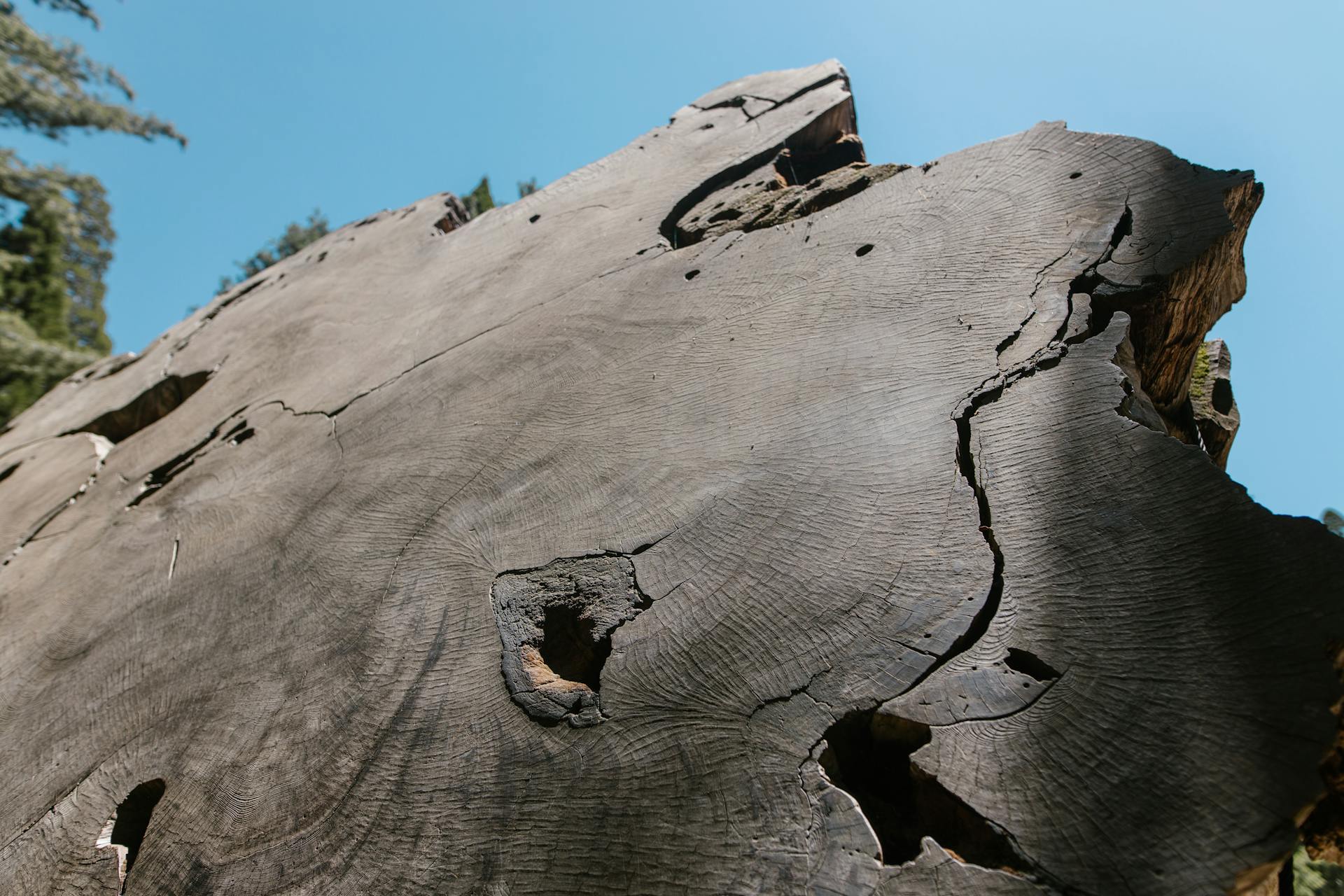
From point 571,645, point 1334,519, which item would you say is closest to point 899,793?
point 571,645

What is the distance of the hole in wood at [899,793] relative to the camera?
0.71 meters

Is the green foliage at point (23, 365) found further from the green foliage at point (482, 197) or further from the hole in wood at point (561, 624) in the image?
the hole in wood at point (561, 624)

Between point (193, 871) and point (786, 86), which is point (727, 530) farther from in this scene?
point (786, 86)

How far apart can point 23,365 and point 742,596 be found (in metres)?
5.91

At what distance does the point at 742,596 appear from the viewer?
925mm

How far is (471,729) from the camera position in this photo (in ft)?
3.12

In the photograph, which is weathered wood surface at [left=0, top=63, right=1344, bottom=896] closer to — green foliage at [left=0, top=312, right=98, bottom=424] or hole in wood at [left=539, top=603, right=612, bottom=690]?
hole in wood at [left=539, top=603, right=612, bottom=690]

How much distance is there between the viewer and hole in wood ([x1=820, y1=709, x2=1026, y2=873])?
0.71 meters

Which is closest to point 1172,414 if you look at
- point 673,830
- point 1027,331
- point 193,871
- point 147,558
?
point 1027,331

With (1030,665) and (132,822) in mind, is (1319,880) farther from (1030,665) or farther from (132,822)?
(132,822)

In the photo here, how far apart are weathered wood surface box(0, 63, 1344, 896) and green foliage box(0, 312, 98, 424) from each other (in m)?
4.30

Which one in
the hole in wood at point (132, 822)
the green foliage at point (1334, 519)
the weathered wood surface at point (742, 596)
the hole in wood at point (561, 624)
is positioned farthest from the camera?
the green foliage at point (1334, 519)

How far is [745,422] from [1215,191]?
27.2 inches

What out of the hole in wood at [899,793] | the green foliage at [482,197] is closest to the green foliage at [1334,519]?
the hole in wood at [899,793]
